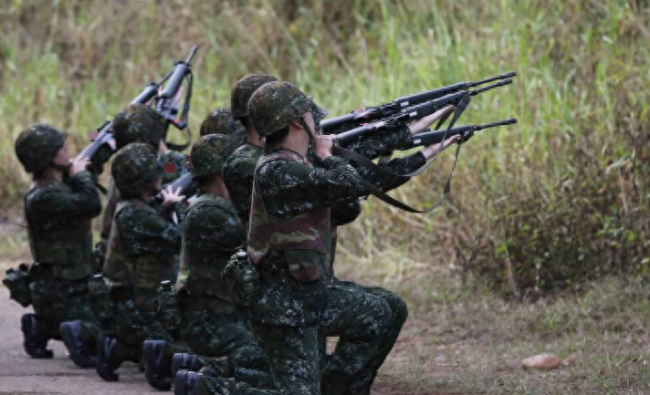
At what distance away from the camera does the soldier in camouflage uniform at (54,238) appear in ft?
28.4

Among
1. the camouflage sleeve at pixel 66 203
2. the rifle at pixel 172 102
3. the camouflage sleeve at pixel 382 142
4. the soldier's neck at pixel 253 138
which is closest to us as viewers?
the camouflage sleeve at pixel 382 142

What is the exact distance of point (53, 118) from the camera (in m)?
15.3

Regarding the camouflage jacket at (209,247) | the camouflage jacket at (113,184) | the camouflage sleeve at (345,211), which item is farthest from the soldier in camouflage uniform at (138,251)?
the camouflage sleeve at (345,211)

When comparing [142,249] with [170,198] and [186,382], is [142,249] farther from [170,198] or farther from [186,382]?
[186,382]

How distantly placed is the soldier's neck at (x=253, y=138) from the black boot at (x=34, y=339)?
3.03 meters

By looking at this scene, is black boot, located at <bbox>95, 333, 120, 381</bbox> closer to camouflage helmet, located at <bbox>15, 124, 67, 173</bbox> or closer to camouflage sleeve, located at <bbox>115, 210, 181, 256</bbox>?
camouflage sleeve, located at <bbox>115, 210, 181, 256</bbox>

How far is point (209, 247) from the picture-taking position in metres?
6.88

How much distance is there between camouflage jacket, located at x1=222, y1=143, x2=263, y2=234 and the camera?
6.27 meters

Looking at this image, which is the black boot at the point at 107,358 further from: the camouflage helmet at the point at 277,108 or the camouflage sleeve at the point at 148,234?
the camouflage helmet at the point at 277,108

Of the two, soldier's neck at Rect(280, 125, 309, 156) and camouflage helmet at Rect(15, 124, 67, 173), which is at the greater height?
soldier's neck at Rect(280, 125, 309, 156)

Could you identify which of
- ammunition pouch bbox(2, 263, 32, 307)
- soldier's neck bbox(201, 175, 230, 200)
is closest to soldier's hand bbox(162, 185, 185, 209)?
soldier's neck bbox(201, 175, 230, 200)

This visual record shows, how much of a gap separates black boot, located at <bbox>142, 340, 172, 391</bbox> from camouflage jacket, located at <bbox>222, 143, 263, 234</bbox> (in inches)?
51.5

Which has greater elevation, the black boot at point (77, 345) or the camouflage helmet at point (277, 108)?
the camouflage helmet at point (277, 108)

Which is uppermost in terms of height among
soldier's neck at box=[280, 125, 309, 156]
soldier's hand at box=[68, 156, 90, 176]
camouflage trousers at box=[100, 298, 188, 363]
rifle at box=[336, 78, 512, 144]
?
soldier's neck at box=[280, 125, 309, 156]
